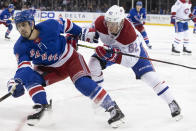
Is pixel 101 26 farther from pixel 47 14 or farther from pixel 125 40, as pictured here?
pixel 47 14

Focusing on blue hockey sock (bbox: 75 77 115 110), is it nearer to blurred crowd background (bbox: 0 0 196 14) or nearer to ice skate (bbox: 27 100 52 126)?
ice skate (bbox: 27 100 52 126)

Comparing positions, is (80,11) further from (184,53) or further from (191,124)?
(191,124)

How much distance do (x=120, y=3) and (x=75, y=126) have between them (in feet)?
39.8

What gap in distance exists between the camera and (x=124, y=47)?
8.06ft

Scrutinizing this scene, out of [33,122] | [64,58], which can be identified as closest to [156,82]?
[64,58]

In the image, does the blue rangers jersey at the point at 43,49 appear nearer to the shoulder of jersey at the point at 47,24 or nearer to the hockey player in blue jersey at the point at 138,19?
the shoulder of jersey at the point at 47,24

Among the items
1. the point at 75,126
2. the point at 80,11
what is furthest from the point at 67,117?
the point at 80,11

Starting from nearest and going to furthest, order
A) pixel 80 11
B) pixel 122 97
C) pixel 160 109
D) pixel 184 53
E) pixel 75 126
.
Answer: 1. pixel 75 126
2. pixel 160 109
3. pixel 122 97
4. pixel 184 53
5. pixel 80 11

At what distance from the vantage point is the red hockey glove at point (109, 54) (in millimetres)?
2352

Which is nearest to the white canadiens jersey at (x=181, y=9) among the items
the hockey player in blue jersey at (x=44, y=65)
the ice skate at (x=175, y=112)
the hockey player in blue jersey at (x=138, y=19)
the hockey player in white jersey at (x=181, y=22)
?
the hockey player in white jersey at (x=181, y=22)

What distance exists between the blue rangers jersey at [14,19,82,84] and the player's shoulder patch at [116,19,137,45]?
40 cm

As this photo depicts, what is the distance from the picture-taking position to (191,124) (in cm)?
238

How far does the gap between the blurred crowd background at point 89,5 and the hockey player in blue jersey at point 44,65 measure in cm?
1157

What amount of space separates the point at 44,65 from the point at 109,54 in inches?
19.6
